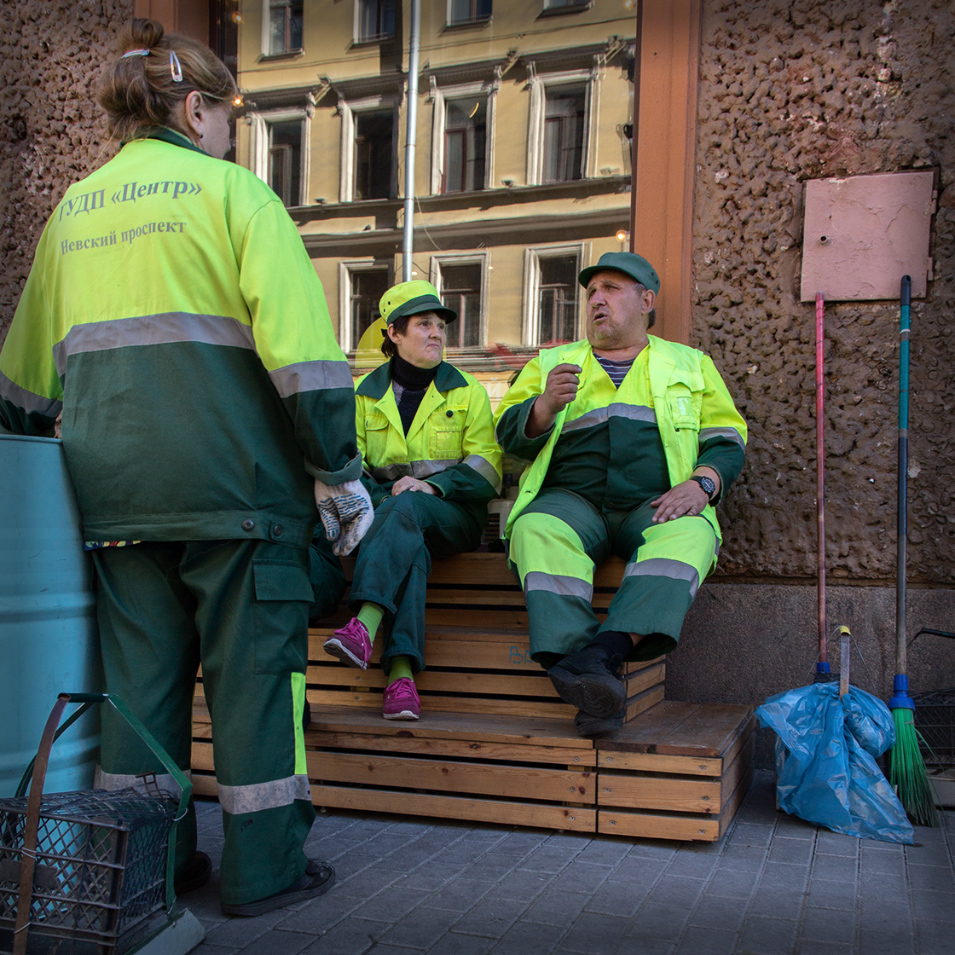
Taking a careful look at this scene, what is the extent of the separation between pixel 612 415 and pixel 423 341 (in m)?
0.94

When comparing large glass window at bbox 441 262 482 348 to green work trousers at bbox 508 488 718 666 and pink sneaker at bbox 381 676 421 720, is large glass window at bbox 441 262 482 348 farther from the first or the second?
pink sneaker at bbox 381 676 421 720

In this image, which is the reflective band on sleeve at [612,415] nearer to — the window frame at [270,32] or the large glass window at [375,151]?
the large glass window at [375,151]

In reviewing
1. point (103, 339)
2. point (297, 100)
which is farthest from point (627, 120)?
point (103, 339)

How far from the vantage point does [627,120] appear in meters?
4.79

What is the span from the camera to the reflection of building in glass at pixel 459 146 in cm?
496

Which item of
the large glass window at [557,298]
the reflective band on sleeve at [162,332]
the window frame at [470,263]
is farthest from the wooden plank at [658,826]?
the window frame at [470,263]

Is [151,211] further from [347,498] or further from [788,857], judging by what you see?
[788,857]

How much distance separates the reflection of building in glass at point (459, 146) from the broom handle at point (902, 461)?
155 centimetres

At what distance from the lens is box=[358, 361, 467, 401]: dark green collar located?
409cm

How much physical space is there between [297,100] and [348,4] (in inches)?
24.2

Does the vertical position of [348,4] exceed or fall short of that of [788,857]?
it exceeds it

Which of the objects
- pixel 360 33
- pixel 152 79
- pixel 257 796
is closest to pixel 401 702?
pixel 257 796

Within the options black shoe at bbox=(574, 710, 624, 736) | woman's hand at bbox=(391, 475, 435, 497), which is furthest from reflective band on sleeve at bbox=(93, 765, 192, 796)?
woman's hand at bbox=(391, 475, 435, 497)

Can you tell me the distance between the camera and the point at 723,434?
370cm
